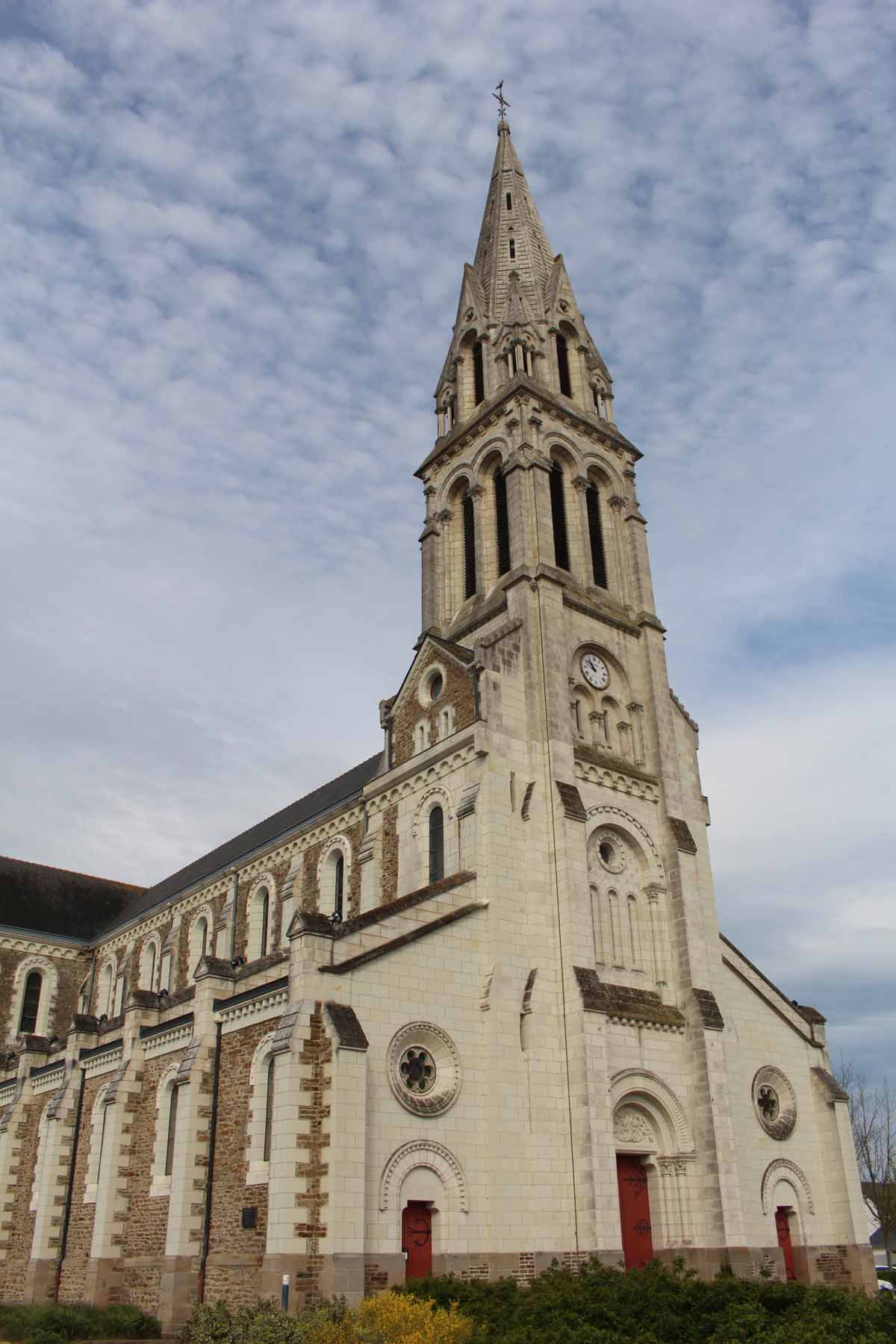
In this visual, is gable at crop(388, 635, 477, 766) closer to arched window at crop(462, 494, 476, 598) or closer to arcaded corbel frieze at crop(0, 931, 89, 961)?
arched window at crop(462, 494, 476, 598)

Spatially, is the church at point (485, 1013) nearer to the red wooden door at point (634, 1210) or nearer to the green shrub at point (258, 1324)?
the red wooden door at point (634, 1210)

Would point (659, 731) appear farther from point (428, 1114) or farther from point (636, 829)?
point (428, 1114)

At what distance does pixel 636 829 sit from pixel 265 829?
18.8 meters

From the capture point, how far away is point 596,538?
119 feet

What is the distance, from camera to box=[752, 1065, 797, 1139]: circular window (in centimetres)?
3003

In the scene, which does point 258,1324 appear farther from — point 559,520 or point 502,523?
point 559,520

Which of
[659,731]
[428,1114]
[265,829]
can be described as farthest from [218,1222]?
[265,829]

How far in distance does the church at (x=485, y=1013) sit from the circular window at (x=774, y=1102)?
108 millimetres

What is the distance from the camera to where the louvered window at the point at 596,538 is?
117ft

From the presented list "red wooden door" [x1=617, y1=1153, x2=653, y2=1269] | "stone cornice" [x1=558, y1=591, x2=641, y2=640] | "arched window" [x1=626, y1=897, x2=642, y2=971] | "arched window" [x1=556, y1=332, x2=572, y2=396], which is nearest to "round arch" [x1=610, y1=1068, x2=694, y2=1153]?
"red wooden door" [x1=617, y1=1153, x2=653, y2=1269]

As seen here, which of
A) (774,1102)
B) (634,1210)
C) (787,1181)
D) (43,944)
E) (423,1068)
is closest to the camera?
(423,1068)

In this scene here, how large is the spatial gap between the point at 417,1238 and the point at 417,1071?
10.7ft

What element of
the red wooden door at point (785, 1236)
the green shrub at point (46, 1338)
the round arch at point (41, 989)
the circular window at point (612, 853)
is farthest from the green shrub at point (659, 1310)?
the round arch at point (41, 989)

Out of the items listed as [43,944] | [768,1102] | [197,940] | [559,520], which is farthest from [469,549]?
[43,944]
